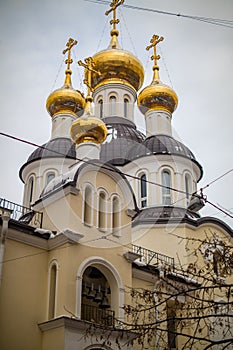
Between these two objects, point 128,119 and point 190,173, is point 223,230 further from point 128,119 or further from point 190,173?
point 128,119

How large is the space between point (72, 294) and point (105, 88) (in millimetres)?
13607

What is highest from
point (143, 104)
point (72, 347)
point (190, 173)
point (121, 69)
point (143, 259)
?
point (121, 69)

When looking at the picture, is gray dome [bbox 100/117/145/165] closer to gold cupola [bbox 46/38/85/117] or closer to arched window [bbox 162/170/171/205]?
gold cupola [bbox 46/38/85/117]

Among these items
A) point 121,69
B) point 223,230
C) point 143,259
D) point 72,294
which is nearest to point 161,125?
point 121,69

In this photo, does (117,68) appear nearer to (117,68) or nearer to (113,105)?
(117,68)

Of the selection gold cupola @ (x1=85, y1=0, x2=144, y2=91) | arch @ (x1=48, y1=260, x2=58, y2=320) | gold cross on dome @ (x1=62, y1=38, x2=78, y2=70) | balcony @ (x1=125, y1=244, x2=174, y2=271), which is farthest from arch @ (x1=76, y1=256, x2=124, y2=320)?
gold cross on dome @ (x1=62, y1=38, x2=78, y2=70)

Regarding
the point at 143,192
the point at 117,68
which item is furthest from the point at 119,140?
the point at 117,68

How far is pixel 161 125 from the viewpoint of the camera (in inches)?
842

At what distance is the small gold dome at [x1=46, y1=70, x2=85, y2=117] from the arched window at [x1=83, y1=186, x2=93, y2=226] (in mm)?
9880

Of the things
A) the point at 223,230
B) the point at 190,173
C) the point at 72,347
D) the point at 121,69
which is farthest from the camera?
the point at 121,69

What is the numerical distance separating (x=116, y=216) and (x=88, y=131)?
3.10m

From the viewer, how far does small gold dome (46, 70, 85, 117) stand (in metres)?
23.0

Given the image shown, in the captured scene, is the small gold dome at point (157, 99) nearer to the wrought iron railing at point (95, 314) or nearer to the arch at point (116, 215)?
the arch at point (116, 215)

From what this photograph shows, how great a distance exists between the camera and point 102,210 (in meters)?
13.8
